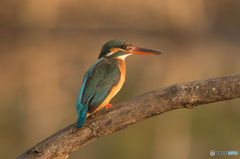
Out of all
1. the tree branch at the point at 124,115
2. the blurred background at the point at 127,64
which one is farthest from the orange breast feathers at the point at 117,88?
the blurred background at the point at 127,64

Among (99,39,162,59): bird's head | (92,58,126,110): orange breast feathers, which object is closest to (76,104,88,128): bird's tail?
(92,58,126,110): orange breast feathers

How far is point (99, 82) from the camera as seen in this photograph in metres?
2.27

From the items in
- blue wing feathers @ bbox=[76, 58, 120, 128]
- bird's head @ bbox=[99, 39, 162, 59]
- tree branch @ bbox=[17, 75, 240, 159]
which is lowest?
tree branch @ bbox=[17, 75, 240, 159]

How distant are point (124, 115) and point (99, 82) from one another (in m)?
0.45

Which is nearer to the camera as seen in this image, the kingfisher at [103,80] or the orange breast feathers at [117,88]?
the kingfisher at [103,80]

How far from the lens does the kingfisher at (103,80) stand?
6.93 ft

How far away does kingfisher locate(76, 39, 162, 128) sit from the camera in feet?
6.93

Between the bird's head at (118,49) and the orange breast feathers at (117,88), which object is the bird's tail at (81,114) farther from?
the bird's head at (118,49)

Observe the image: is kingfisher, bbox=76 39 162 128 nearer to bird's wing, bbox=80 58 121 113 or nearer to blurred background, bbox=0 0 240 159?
bird's wing, bbox=80 58 121 113

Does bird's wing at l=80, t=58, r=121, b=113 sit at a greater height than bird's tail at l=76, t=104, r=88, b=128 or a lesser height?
greater

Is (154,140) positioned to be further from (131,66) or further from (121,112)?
(121,112)

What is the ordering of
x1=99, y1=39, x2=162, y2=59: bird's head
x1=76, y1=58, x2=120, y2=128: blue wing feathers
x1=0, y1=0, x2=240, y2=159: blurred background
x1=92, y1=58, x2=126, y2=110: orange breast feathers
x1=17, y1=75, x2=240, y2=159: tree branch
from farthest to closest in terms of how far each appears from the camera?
1. x1=0, y1=0, x2=240, y2=159: blurred background
2. x1=99, y1=39, x2=162, y2=59: bird's head
3. x1=92, y1=58, x2=126, y2=110: orange breast feathers
4. x1=76, y1=58, x2=120, y2=128: blue wing feathers
5. x1=17, y1=75, x2=240, y2=159: tree branch

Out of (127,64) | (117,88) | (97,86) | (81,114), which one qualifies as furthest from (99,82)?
(127,64)

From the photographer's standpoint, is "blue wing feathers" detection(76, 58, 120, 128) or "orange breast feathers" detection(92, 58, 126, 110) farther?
"orange breast feathers" detection(92, 58, 126, 110)
